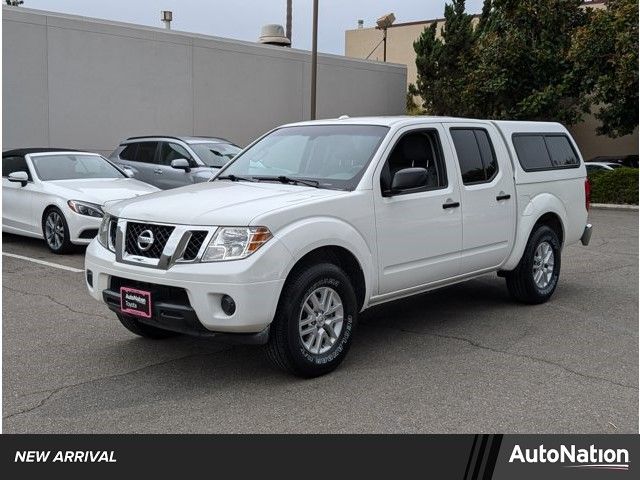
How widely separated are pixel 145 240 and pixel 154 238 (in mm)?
78

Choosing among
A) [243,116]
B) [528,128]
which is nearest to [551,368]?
[528,128]

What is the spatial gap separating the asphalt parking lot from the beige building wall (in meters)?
23.3

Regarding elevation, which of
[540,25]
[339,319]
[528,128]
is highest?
[540,25]

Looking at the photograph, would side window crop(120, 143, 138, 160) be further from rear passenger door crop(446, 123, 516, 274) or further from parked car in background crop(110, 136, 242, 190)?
rear passenger door crop(446, 123, 516, 274)

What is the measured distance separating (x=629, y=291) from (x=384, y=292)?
3.87 meters

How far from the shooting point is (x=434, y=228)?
601 cm

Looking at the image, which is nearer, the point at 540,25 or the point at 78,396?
the point at 78,396

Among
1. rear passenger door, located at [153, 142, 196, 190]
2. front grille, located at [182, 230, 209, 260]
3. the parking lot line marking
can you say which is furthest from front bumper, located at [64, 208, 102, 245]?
front grille, located at [182, 230, 209, 260]

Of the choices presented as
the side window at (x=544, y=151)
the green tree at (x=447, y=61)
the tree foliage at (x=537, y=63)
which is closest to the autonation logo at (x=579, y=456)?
the side window at (x=544, y=151)

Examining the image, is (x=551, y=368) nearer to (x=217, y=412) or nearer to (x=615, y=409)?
(x=615, y=409)

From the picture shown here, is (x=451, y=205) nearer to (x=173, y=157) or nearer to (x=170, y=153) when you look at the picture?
(x=173, y=157)

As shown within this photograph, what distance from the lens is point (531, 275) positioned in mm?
7270

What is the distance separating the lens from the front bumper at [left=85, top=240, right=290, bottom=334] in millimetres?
4652

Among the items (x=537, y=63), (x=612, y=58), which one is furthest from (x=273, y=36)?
(x=612, y=58)
